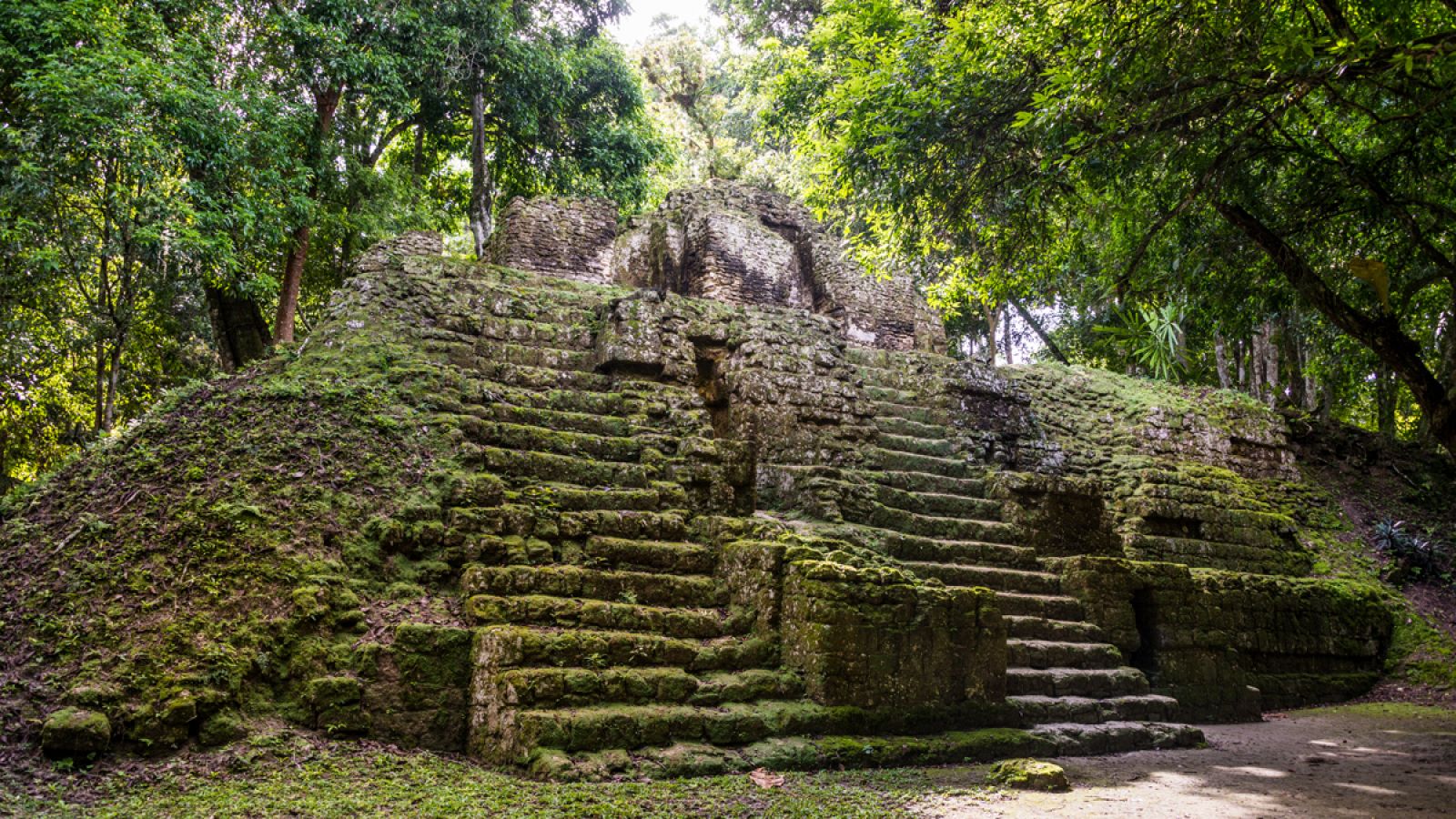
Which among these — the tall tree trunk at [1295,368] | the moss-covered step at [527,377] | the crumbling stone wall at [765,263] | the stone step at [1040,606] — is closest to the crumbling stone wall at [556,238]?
the crumbling stone wall at [765,263]

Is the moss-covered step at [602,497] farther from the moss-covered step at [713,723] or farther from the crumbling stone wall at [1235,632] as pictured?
the crumbling stone wall at [1235,632]

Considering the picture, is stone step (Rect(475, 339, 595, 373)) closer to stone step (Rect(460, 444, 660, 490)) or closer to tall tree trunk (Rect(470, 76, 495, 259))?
stone step (Rect(460, 444, 660, 490))

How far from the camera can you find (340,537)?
524 centimetres

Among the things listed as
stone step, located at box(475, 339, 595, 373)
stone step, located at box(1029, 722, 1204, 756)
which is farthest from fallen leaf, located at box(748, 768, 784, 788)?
stone step, located at box(475, 339, 595, 373)

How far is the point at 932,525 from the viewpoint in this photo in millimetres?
7789

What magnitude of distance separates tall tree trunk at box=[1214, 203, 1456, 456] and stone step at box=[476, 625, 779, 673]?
14.4 feet

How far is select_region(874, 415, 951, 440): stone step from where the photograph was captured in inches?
383

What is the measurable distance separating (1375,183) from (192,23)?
42.6ft

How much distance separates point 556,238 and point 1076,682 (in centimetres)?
911

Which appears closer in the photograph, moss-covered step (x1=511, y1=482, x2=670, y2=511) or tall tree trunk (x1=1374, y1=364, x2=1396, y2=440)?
moss-covered step (x1=511, y1=482, x2=670, y2=511)

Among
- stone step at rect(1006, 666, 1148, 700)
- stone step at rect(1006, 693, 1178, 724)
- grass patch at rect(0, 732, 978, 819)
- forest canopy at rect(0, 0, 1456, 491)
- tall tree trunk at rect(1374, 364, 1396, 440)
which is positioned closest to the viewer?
grass patch at rect(0, 732, 978, 819)

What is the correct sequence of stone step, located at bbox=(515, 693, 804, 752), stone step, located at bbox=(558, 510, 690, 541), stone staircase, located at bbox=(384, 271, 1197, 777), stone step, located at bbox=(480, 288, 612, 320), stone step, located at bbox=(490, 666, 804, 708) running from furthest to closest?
stone step, located at bbox=(480, 288, 612, 320) → stone step, located at bbox=(558, 510, 690, 541) → stone staircase, located at bbox=(384, 271, 1197, 777) → stone step, located at bbox=(490, 666, 804, 708) → stone step, located at bbox=(515, 693, 804, 752)

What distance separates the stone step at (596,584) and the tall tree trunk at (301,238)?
8.32 meters

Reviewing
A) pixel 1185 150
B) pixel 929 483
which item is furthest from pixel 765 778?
pixel 1185 150
